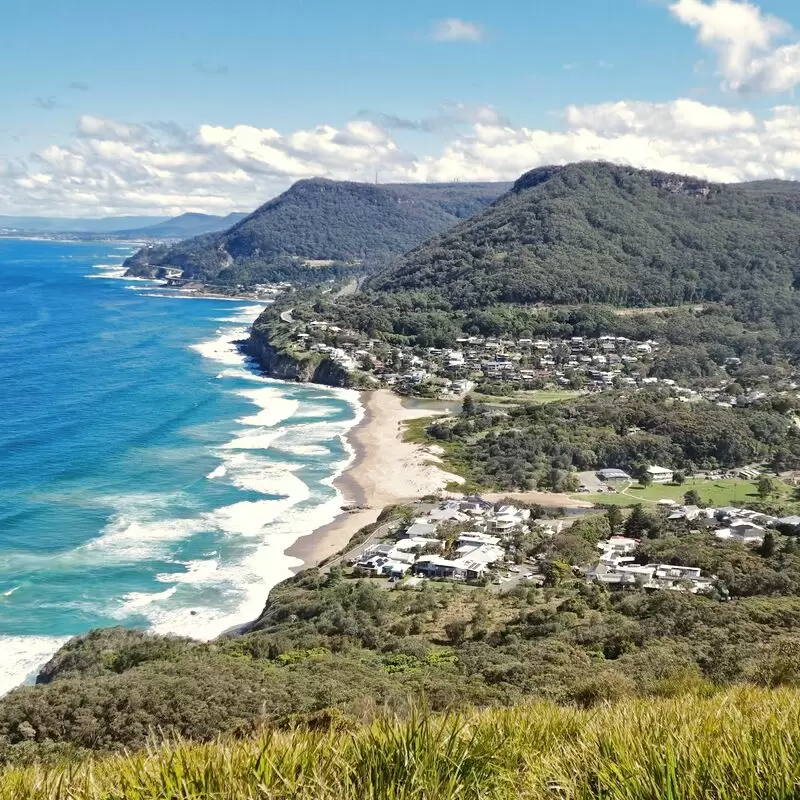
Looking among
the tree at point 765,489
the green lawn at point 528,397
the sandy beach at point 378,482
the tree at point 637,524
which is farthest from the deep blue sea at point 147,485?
the tree at point 765,489

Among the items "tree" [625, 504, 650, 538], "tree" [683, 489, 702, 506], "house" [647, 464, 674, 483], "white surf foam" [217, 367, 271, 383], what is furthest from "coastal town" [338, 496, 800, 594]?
"white surf foam" [217, 367, 271, 383]

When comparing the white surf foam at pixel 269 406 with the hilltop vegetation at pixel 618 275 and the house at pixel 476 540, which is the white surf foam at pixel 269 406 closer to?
the house at pixel 476 540

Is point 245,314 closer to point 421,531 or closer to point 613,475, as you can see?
point 613,475

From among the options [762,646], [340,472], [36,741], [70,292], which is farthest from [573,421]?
[70,292]

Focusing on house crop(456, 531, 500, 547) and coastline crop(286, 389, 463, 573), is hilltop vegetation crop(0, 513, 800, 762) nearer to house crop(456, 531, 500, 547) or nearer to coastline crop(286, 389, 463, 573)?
house crop(456, 531, 500, 547)

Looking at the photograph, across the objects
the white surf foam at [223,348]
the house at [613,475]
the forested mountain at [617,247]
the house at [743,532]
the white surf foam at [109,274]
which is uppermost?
the forested mountain at [617,247]

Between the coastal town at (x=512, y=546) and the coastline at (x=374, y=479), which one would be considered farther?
the coastline at (x=374, y=479)
